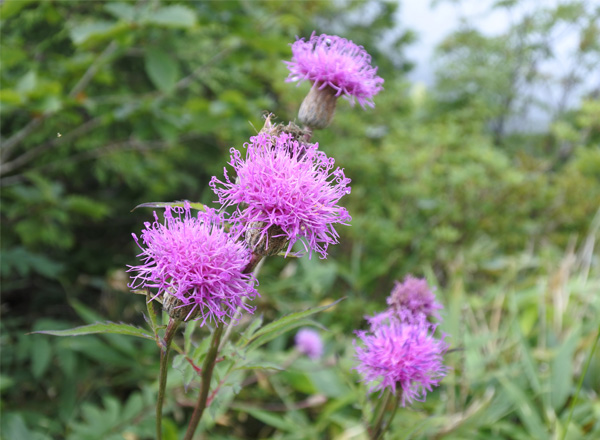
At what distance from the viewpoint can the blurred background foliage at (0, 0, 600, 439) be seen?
2.34 meters

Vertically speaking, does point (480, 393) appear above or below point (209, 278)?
above

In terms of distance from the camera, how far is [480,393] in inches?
105

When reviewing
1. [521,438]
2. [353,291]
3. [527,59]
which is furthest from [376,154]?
[527,59]

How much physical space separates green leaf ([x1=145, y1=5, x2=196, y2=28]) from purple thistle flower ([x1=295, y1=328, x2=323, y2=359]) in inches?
71.2

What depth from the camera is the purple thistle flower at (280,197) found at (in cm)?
96

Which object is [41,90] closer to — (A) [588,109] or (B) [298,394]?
(B) [298,394]

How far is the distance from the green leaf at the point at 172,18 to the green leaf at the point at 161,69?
25 centimetres

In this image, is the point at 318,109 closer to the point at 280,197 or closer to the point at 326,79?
the point at 326,79


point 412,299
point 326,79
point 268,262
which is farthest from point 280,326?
point 268,262

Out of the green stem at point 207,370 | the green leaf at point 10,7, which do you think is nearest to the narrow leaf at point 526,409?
the green stem at point 207,370

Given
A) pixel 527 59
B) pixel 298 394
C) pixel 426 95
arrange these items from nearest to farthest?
pixel 298 394 < pixel 426 95 < pixel 527 59

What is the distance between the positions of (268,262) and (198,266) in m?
2.83

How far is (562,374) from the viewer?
2.58 meters

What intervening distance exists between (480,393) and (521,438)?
0.34 metres
